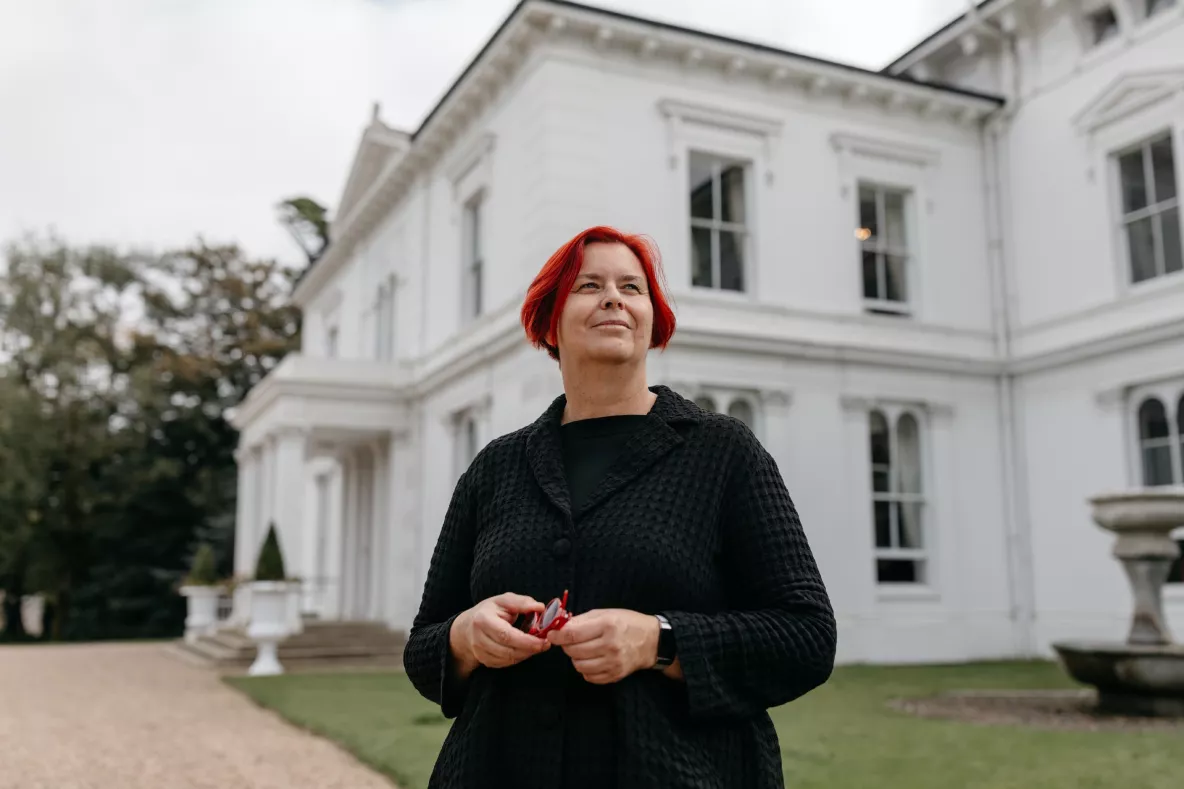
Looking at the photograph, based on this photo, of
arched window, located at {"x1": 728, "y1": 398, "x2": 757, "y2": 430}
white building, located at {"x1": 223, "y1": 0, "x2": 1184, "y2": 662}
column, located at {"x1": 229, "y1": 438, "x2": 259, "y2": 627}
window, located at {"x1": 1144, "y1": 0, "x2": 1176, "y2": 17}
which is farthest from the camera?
column, located at {"x1": 229, "y1": 438, "x2": 259, "y2": 627}

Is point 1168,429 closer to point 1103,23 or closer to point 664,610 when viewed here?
point 1103,23

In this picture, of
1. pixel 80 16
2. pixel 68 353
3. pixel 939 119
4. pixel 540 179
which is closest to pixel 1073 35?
pixel 939 119

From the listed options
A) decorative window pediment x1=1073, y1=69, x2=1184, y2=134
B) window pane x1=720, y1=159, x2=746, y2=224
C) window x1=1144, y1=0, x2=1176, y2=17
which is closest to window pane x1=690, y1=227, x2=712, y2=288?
window pane x1=720, y1=159, x2=746, y2=224

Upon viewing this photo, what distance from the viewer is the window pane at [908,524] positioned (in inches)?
600

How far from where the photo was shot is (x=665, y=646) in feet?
5.18

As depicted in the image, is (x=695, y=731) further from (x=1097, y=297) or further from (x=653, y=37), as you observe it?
(x=1097, y=297)

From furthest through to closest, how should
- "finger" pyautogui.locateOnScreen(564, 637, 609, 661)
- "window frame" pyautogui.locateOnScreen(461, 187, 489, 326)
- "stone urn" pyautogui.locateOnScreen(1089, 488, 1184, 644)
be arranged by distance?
"window frame" pyautogui.locateOnScreen(461, 187, 489, 326) < "stone urn" pyautogui.locateOnScreen(1089, 488, 1184, 644) < "finger" pyautogui.locateOnScreen(564, 637, 609, 661)

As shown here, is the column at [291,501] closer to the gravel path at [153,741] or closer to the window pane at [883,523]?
the gravel path at [153,741]

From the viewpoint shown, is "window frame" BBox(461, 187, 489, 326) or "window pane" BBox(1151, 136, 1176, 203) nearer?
"window pane" BBox(1151, 136, 1176, 203)

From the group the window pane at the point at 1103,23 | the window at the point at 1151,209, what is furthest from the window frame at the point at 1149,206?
the window pane at the point at 1103,23

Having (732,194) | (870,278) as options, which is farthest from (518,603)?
(870,278)

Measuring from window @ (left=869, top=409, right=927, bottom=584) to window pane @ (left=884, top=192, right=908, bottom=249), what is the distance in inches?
103

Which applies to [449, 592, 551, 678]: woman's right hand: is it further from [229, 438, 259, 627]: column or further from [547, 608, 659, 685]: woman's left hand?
[229, 438, 259, 627]: column

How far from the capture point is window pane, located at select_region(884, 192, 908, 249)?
16.0 meters
